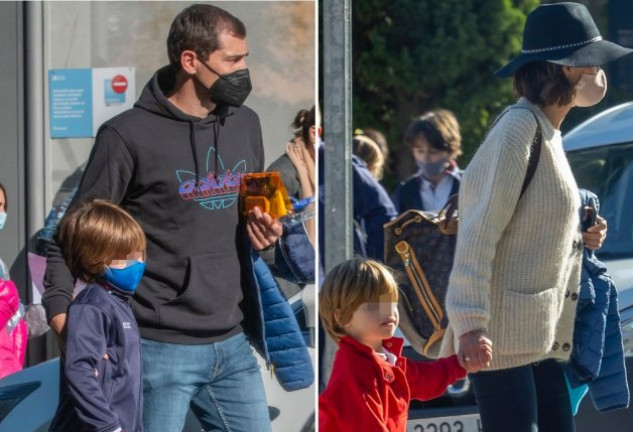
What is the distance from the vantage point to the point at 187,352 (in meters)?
3.41

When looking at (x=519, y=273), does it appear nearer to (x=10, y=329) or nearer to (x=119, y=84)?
(x=119, y=84)

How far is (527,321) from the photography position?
3.27 metres

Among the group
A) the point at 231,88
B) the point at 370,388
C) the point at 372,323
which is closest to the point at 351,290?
the point at 372,323

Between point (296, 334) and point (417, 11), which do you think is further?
point (417, 11)

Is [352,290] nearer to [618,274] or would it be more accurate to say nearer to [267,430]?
[267,430]

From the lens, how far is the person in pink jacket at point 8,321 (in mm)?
3672

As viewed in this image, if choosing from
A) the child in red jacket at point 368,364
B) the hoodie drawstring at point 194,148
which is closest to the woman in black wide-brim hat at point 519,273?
the child in red jacket at point 368,364

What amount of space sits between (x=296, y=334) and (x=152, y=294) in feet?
1.62

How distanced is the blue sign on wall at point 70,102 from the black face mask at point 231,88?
38 centimetres

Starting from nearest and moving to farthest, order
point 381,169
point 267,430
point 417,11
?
point 267,430 < point 417,11 < point 381,169

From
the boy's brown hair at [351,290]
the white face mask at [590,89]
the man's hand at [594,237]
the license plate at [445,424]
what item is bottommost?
the license plate at [445,424]

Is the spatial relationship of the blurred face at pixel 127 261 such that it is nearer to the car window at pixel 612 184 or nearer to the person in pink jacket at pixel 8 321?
the person in pink jacket at pixel 8 321

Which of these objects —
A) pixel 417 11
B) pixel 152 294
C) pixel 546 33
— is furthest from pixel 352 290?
pixel 417 11

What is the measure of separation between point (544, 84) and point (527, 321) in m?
0.66
